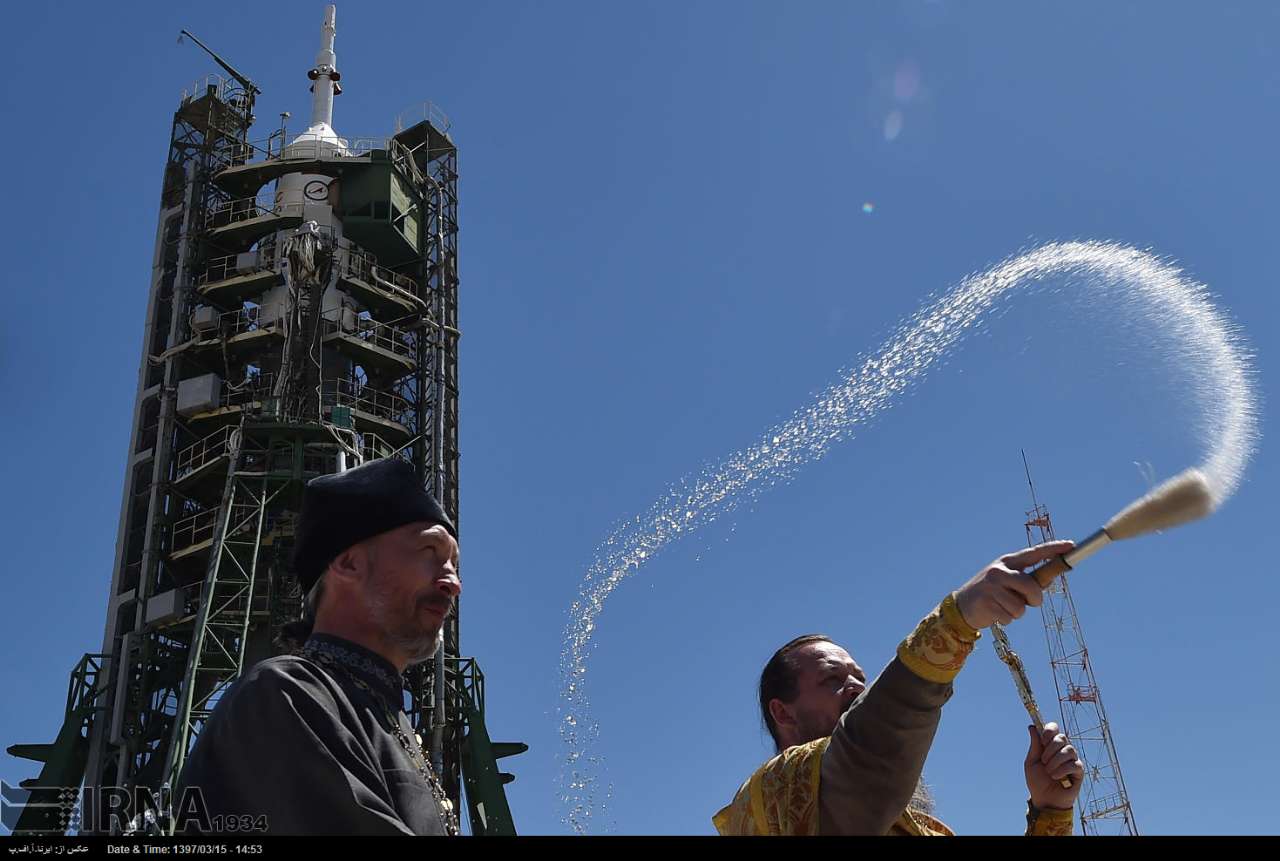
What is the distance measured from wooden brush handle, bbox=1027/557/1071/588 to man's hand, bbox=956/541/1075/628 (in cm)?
2

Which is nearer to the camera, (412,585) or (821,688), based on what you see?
(412,585)

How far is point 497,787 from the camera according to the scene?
142 feet

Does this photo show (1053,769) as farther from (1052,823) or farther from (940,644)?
(940,644)

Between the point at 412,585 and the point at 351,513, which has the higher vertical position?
the point at 351,513

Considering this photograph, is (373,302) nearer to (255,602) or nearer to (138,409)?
(138,409)

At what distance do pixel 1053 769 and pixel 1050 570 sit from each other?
1.65 metres

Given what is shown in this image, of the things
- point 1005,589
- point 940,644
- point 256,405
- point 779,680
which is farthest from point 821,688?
point 256,405

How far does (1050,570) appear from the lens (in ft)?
13.3

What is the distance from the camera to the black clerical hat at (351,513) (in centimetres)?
462

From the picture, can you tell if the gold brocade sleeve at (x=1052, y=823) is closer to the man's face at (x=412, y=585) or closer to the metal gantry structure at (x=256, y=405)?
the man's face at (x=412, y=585)

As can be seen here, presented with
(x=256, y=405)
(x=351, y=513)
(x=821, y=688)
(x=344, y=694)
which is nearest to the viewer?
(x=344, y=694)

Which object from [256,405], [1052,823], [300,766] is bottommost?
[300,766]
